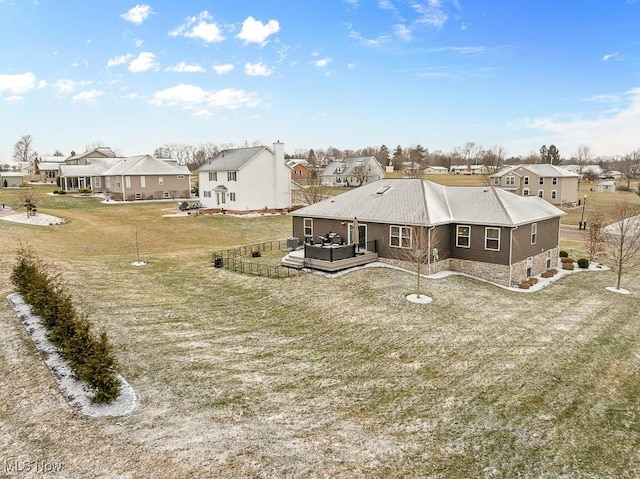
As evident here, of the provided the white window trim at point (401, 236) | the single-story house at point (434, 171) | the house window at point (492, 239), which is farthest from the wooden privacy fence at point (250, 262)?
the single-story house at point (434, 171)

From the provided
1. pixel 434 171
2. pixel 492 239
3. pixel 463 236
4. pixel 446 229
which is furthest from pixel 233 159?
pixel 434 171

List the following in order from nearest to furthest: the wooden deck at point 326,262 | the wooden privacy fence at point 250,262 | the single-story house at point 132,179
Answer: the wooden deck at point 326,262 → the wooden privacy fence at point 250,262 → the single-story house at point 132,179

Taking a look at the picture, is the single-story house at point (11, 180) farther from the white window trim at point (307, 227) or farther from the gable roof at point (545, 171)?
the gable roof at point (545, 171)

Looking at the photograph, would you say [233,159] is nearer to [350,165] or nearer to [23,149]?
[350,165]

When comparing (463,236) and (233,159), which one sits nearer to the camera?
(463,236)

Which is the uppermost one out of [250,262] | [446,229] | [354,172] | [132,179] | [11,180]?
[354,172]

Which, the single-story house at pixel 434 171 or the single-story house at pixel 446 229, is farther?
the single-story house at pixel 434 171
